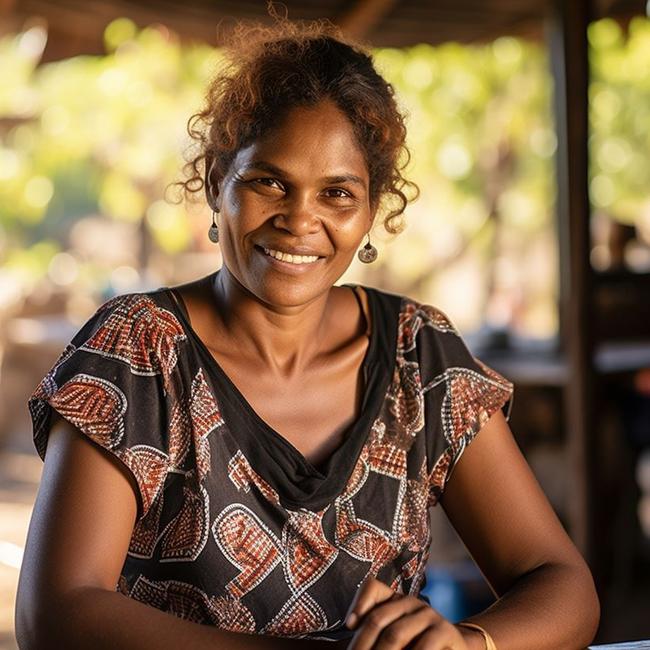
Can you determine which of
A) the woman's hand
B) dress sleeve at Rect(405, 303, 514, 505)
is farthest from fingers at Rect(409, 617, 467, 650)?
dress sleeve at Rect(405, 303, 514, 505)

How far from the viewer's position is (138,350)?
1827 mm

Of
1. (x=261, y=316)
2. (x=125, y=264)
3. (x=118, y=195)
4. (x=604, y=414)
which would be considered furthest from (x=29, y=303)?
(x=261, y=316)

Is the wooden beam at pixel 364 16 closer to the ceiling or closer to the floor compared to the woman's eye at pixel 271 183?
closer to the ceiling

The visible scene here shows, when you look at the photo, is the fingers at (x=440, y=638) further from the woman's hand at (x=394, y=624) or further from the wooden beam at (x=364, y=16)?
the wooden beam at (x=364, y=16)

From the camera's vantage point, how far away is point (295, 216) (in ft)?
6.08

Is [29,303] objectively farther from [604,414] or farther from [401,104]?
[401,104]

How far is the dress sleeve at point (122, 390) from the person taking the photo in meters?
1.73

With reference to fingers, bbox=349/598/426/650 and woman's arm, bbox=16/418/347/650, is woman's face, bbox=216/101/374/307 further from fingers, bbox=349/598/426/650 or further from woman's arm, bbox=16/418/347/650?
fingers, bbox=349/598/426/650

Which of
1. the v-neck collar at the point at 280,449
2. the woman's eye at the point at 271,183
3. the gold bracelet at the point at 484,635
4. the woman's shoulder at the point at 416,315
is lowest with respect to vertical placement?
the gold bracelet at the point at 484,635

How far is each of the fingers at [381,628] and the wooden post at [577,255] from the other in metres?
2.98

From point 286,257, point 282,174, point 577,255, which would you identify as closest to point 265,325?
point 286,257

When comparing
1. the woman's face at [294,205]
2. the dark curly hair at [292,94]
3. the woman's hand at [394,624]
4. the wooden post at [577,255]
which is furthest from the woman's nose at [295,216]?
the wooden post at [577,255]

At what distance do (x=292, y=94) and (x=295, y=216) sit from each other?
19 cm

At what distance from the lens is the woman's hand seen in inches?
62.6
